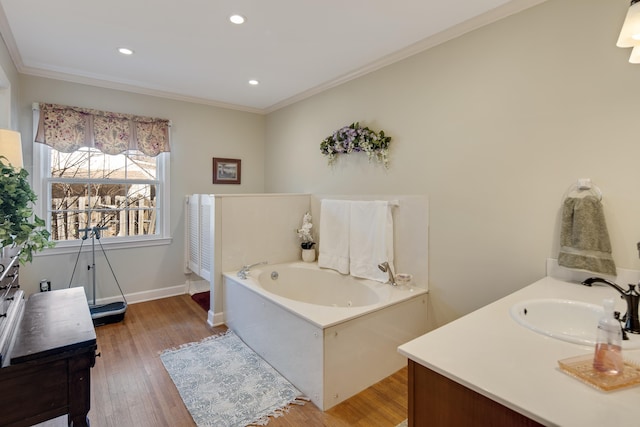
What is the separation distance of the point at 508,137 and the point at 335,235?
5.70 ft

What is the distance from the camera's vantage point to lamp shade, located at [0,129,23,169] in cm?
178

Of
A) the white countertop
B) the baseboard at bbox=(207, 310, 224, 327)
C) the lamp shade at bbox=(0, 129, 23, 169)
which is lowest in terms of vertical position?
the baseboard at bbox=(207, 310, 224, 327)

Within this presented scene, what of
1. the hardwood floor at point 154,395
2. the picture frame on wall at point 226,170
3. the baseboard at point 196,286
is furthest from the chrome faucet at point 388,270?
the picture frame on wall at point 226,170

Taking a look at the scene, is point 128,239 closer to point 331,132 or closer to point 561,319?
point 331,132

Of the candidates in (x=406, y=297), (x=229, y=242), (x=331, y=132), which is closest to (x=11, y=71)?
(x=229, y=242)

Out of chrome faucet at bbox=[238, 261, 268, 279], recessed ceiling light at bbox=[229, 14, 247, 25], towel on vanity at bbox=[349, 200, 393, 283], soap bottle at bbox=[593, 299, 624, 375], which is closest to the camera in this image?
soap bottle at bbox=[593, 299, 624, 375]

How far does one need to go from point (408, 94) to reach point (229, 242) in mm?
2174

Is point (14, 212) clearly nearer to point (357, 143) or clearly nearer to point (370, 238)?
point (370, 238)

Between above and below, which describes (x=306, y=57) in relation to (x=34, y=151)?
above

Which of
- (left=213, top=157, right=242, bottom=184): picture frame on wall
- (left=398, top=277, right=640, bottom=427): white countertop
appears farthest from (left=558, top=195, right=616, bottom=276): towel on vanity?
(left=213, top=157, right=242, bottom=184): picture frame on wall

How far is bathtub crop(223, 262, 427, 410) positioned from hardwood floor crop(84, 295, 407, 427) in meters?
0.10

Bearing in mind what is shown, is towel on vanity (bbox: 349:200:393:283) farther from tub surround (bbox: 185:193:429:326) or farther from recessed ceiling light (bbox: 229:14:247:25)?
recessed ceiling light (bbox: 229:14:247:25)

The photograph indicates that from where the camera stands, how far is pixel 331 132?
346 centimetres

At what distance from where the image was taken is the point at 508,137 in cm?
210
